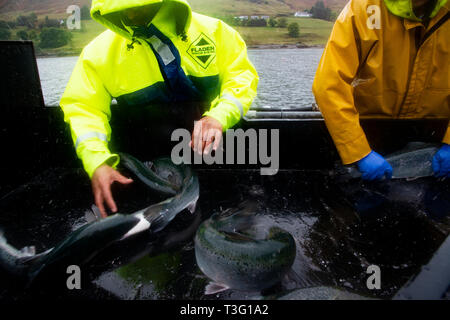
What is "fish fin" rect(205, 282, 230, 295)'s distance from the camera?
5.61ft

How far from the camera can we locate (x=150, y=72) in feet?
9.10

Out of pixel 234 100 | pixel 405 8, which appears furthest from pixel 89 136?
pixel 405 8

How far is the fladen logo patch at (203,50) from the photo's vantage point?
9.05 feet

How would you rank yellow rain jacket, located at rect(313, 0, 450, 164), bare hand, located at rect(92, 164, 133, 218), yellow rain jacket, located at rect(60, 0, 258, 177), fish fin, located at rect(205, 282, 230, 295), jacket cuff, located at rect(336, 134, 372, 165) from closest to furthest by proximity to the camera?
fish fin, located at rect(205, 282, 230, 295), bare hand, located at rect(92, 164, 133, 218), yellow rain jacket, located at rect(313, 0, 450, 164), yellow rain jacket, located at rect(60, 0, 258, 177), jacket cuff, located at rect(336, 134, 372, 165)

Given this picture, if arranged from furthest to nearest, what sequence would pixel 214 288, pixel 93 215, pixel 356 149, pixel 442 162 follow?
pixel 442 162
pixel 356 149
pixel 93 215
pixel 214 288

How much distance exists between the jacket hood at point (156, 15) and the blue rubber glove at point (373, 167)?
211 centimetres

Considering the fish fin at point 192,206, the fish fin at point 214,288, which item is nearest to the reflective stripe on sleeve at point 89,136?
the fish fin at point 192,206

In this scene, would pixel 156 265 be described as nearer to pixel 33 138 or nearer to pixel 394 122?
pixel 33 138

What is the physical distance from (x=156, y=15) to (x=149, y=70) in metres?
0.49

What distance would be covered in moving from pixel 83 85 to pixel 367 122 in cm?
273

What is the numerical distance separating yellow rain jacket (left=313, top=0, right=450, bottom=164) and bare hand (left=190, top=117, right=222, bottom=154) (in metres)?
0.99

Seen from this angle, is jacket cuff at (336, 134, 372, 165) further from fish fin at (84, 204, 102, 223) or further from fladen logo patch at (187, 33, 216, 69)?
fish fin at (84, 204, 102, 223)

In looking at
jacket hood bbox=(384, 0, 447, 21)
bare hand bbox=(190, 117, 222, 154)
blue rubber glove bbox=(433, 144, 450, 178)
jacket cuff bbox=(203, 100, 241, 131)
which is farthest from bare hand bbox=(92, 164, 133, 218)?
blue rubber glove bbox=(433, 144, 450, 178)

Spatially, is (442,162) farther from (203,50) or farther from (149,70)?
(149,70)
